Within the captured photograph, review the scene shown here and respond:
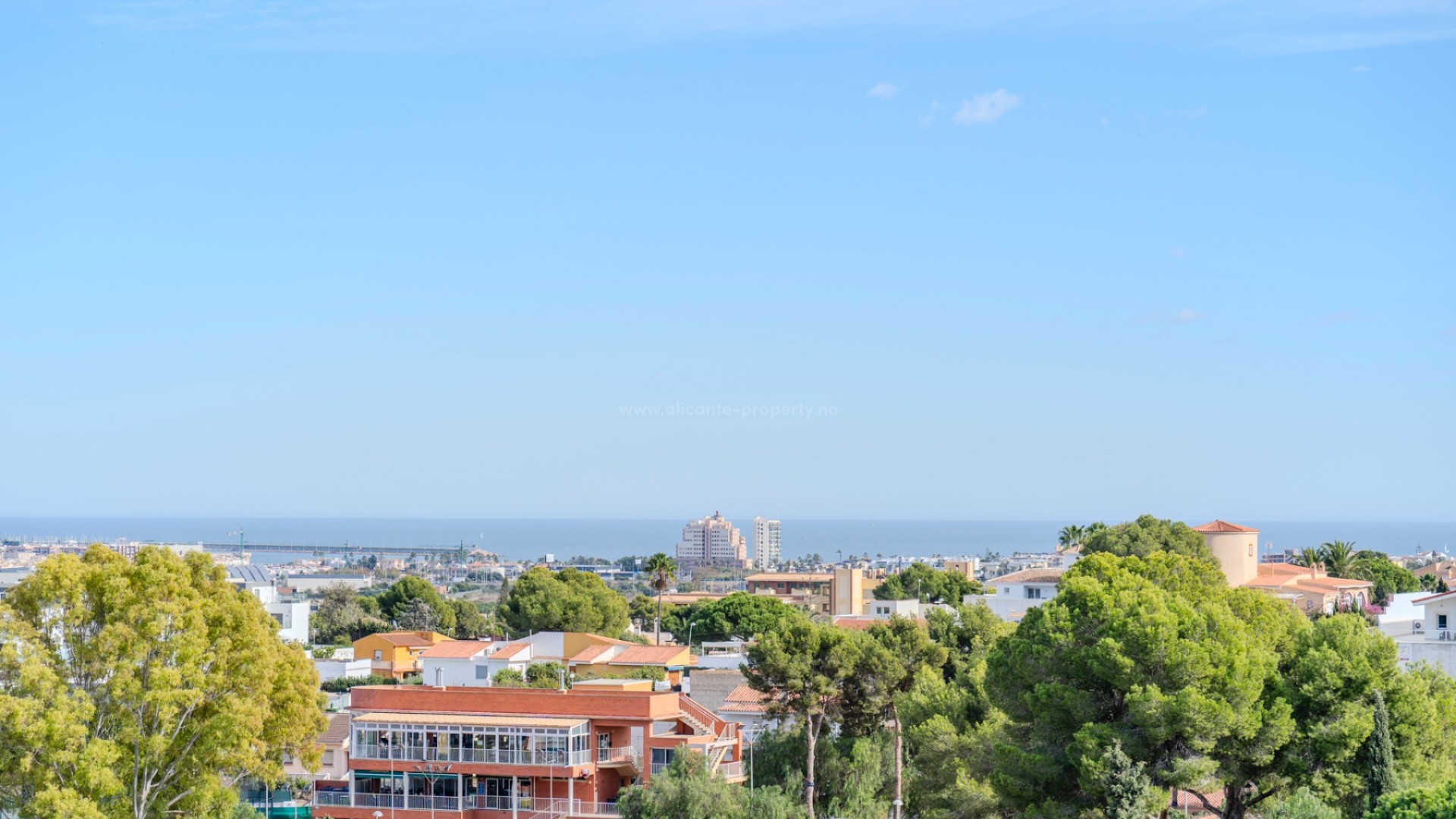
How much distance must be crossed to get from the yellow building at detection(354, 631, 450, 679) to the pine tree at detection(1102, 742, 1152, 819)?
156ft

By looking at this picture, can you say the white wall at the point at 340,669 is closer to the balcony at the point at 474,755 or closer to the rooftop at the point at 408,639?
the rooftop at the point at 408,639

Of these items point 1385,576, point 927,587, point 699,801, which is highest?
point 1385,576

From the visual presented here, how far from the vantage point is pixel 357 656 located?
74.8 m

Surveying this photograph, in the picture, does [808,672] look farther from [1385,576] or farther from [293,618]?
A: [1385,576]

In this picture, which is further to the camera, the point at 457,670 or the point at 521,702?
the point at 457,670

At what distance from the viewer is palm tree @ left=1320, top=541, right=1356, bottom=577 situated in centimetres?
9788

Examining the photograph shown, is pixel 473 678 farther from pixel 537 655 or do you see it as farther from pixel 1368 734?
pixel 1368 734

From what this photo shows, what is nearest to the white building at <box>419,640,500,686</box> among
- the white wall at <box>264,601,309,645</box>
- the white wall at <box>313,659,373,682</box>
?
the white wall at <box>313,659,373,682</box>

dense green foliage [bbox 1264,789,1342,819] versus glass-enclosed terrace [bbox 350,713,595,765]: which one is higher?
dense green foliage [bbox 1264,789,1342,819]

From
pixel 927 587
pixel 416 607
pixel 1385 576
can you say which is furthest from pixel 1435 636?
pixel 416 607

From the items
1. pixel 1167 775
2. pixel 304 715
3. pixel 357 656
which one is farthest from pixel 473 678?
pixel 1167 775

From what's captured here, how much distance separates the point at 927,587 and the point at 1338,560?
1056 inches

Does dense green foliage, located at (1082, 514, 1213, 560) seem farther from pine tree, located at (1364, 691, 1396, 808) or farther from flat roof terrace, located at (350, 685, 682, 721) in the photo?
pine tree, located at (1364, 691, 1396, 808)

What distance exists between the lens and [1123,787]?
91.2 ft
